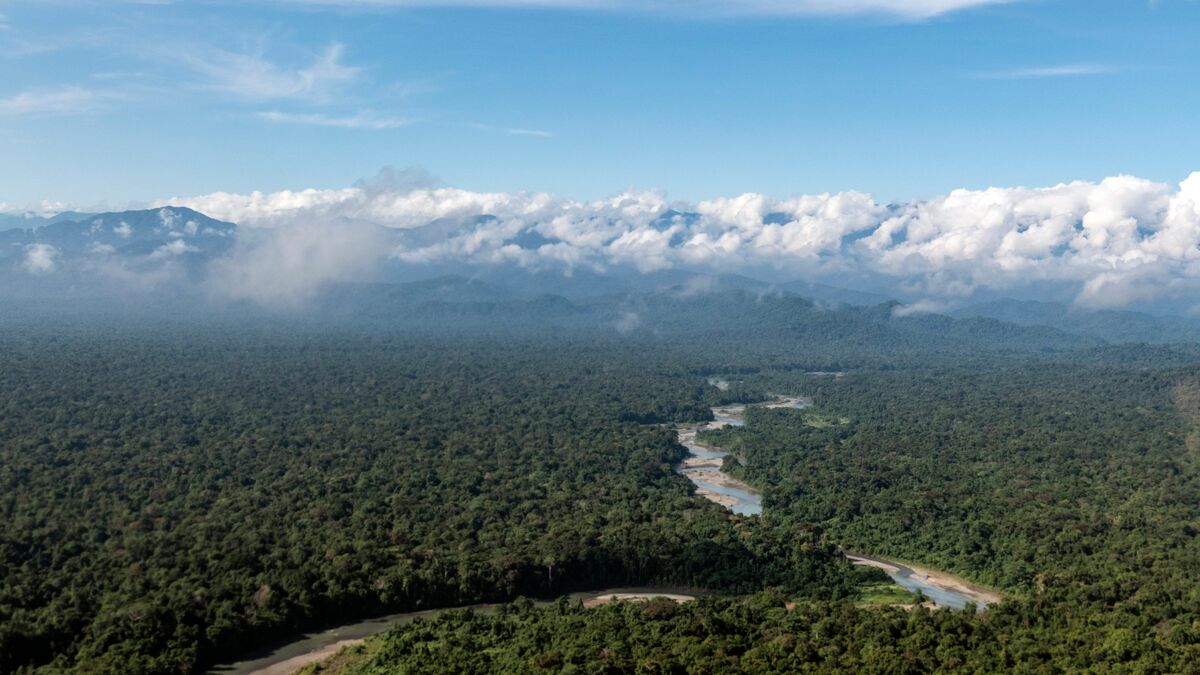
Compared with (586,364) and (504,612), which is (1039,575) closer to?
(504,612)

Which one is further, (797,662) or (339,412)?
(339,412)

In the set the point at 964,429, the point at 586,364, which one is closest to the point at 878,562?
the point at 964,429

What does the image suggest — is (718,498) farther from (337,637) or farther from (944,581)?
(337,637)

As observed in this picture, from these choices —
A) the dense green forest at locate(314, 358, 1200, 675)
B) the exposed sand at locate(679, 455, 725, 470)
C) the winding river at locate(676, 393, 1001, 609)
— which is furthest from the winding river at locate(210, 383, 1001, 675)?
the dense green forest at locate(314, 358, 1200, 675)

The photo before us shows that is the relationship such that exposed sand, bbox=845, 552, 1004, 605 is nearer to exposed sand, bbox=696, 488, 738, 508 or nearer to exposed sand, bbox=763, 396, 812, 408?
exposed sand, bbox=696, 488, 738, 508

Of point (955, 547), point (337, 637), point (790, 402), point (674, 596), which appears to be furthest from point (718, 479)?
point (790, 402)

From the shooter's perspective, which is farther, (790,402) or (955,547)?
(790,402)

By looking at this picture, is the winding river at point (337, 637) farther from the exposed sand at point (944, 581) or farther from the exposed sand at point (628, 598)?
the exposed sand at point (944, 581)
